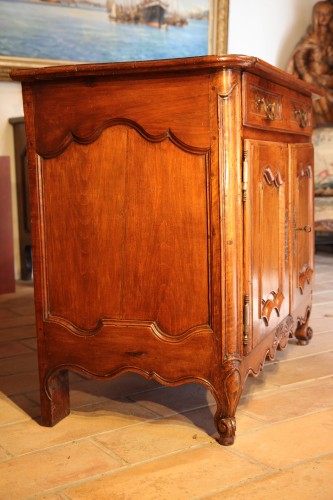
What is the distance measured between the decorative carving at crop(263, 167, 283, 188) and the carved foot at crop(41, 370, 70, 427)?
0.89 metres

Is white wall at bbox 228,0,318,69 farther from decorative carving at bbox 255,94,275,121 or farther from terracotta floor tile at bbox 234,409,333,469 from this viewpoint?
terracotta floor tile at bbox 234,409,333,469

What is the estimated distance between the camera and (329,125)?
5.41 meters

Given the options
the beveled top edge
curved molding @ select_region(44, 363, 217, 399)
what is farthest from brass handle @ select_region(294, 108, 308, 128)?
curved molding @ select_region(44, 363, 217, 399)

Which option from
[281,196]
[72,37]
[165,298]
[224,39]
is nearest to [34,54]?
[72,37]

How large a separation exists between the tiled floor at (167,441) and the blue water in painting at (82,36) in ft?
8.20

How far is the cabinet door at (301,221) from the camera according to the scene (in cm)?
253

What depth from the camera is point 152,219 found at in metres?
1.97

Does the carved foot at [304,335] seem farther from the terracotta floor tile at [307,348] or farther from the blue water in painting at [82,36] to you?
the blue water in painting at [82,36]

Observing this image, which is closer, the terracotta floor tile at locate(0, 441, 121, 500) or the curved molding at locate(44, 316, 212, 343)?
the terracotta floor tile at locate(0, 441, 121, 500)

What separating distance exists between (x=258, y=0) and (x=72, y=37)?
1.79m

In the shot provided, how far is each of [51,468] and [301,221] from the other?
4.61 ft

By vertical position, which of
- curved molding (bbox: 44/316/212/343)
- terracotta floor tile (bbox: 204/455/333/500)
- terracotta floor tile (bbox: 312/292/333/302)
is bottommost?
terracotta floor tile (bbox: 204/455/333/500)

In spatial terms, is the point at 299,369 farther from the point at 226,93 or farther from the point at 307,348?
the point at 226,93

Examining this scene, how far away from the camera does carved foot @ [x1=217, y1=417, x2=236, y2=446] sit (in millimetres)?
1937
